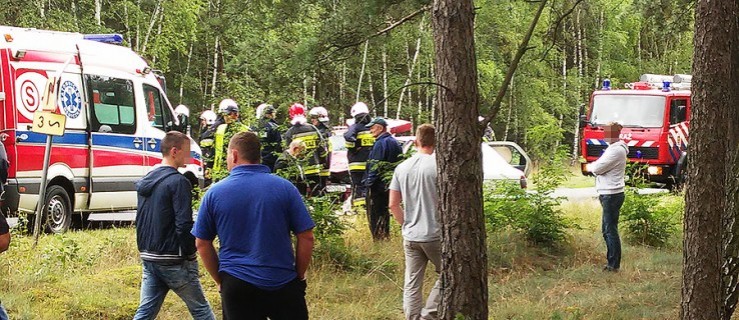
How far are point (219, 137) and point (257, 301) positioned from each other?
22.2 feet


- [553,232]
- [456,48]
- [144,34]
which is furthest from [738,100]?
[144,34]

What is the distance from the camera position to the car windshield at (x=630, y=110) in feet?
76.5

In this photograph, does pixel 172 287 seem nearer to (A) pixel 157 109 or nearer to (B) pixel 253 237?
(B) pixel 253 237

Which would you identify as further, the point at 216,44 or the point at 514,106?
the point at 514,106

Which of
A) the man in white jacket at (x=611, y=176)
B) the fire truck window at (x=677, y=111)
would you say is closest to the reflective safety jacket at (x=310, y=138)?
the man in white jacket at (x=611, y=176)

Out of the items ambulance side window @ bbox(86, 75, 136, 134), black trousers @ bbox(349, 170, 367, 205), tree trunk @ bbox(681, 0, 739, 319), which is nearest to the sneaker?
black trousers @ bbox(349, 170, 367, 205)

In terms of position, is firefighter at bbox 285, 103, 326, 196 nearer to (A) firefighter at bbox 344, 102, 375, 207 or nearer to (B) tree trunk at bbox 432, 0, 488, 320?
(A) firefighter at bbox 344, 102, 375, 207

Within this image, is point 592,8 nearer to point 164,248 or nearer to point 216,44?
Result: point 164,248

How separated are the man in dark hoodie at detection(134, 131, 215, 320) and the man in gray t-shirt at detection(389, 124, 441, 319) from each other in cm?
178

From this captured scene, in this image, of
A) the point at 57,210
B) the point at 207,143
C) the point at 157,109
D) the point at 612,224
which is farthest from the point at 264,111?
the point at 157,109

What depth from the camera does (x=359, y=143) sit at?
486 inches

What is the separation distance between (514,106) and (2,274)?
120 ft

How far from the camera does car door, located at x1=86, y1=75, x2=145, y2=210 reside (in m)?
13.5

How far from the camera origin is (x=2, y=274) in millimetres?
8547
